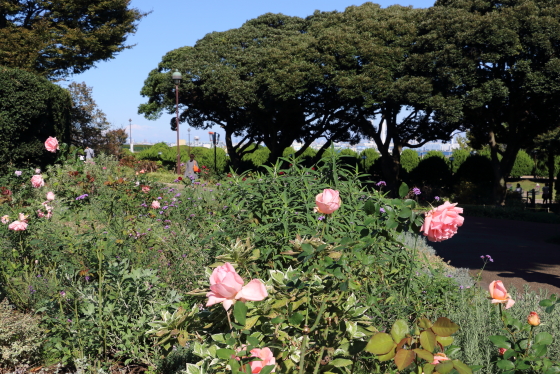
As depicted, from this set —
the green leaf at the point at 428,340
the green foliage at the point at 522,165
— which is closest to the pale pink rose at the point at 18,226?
the green leaf at the point at 428,340

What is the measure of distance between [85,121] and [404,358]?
2954 cm

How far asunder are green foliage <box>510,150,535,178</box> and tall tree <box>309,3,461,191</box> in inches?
714

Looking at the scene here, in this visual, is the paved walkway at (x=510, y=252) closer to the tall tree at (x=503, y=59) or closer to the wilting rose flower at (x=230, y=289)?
the wilting rose flower at (x=230, y=289)

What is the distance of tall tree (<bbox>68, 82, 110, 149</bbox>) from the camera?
2773 centimetres

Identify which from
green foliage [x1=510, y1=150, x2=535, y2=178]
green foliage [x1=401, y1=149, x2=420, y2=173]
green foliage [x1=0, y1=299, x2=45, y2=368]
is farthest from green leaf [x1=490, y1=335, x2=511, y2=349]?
green foliage [x1=510, y1=150, x2=535, y2=178]

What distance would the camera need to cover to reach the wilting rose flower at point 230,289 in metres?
1.63

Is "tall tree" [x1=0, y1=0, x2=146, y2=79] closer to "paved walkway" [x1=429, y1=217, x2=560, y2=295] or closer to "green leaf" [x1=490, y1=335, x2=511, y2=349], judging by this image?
"paved walkway" [x1=429, y1=217, x2=560, y2=295]

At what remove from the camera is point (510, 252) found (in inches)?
346

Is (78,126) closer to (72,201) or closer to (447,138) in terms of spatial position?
(447,138)

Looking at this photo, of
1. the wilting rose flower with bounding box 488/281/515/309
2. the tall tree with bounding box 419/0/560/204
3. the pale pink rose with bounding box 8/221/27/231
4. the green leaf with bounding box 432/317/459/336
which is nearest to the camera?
the green leaf with bounding box 432/317/459/336

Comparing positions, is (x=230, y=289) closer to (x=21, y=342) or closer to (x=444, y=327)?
(x=444, y=327)

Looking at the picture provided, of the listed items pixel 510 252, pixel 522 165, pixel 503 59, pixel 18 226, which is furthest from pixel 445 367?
pixel 522 165

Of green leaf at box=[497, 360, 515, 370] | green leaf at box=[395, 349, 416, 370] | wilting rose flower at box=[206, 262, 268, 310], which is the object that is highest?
wilting rose flower at box=[206, 262, 268, 310]

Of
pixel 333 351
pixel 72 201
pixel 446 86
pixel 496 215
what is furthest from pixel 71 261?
pixel 446 86
